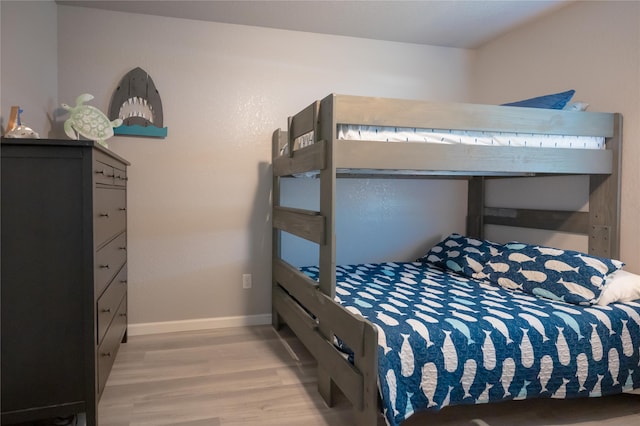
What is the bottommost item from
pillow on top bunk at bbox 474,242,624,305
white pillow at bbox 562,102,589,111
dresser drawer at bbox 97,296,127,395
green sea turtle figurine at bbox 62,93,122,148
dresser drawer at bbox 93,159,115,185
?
dresser drawer at bbox 97,296,127,395

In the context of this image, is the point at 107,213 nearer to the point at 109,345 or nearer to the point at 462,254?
the point at 109,345

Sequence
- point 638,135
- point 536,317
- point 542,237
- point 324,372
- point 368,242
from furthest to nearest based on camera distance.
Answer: point 368,242
point 542,237
point 638,135
point 324,372
point 536,317

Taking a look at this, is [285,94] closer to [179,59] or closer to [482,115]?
[179,59]

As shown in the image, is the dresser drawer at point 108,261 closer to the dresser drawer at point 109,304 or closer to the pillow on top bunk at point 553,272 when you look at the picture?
the dresser drawer at point 109,304

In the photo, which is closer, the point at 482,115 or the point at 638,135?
the point at 482,115

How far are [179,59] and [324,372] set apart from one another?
225 cm

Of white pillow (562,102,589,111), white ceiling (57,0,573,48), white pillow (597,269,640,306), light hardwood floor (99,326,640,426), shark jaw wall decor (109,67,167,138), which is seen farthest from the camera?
shark jaw wall decor (109,67,167,138)

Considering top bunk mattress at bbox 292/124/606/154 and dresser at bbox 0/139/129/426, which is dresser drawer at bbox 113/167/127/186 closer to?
dresser at bbox 0/139/129/426

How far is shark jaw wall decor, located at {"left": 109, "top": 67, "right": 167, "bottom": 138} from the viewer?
2770 mm

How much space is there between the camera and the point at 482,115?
6.68 feet

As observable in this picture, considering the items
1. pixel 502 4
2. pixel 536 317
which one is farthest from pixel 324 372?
pixel 502 4

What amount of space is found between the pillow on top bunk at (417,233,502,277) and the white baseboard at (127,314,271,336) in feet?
4.31

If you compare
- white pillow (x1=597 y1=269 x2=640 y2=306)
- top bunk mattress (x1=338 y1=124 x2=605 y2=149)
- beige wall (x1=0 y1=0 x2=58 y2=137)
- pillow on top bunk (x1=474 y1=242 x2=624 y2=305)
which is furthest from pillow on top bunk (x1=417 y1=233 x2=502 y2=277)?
beige wall (x1=0 y1=0 x2=58 y2=137)

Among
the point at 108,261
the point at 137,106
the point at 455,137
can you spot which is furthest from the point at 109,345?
the point at 455,137
